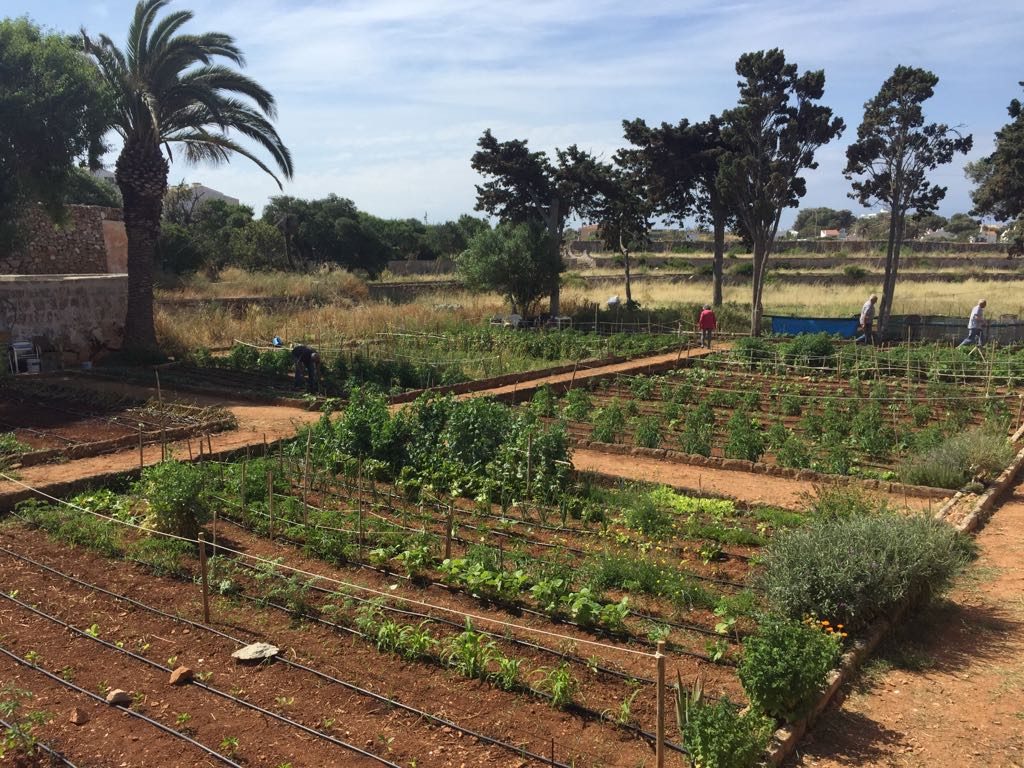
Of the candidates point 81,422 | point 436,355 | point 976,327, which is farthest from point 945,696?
point 976,327

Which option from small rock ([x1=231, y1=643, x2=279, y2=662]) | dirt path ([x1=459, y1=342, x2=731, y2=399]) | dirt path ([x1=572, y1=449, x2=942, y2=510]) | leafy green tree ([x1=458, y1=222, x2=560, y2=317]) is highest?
leafy green tree ([x1=458, y1=222, x2=560, y2=317])

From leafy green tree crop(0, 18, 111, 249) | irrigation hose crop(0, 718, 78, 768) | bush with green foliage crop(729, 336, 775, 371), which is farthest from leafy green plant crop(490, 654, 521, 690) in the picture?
leafy green tree crop(0, 18, 111, 249)

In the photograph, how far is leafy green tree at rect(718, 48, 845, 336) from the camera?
938 inches

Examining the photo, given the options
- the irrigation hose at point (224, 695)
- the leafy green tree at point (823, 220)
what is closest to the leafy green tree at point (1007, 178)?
the irrigation hose at point (224, 695)

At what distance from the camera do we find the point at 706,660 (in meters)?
5.41

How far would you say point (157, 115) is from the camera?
17.0m

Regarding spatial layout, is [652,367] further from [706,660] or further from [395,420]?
[706,660]

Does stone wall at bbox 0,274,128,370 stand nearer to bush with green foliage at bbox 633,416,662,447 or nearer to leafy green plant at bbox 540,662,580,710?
bush with green foliage at bbox 633,416,662,447

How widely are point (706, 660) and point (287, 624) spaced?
2882 mm

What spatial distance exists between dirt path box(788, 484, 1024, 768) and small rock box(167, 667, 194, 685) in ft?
11.7

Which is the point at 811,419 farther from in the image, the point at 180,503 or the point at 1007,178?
the point at 1007,178

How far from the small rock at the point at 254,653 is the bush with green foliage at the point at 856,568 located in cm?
333

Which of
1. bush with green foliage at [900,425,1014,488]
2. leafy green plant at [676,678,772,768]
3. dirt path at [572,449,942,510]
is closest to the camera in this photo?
leafy green plant at [676,678,772,768]

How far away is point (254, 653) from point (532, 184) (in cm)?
2374
